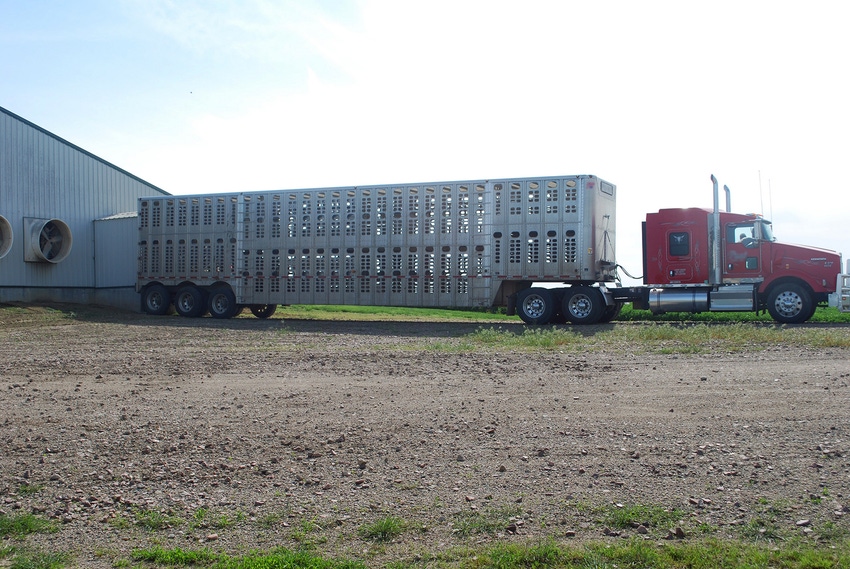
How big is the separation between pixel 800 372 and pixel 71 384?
9.84 m

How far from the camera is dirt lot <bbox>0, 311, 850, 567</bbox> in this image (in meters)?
4.93

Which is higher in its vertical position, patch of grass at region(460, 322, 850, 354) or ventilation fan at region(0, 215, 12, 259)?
ventilation fan at region(0, 215, 12, 259)

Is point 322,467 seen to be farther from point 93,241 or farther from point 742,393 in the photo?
point 93,241

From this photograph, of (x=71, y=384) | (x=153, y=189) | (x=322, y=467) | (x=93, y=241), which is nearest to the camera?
(x=322, y=467)

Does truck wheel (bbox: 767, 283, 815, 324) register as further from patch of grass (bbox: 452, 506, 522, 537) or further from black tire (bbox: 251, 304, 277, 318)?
patch of grass (bbox: 452, 506, 522, 537)

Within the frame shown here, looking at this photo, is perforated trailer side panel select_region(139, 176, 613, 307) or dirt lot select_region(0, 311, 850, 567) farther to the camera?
perforated trailer side panel select_region(139, 176, 613, 307)

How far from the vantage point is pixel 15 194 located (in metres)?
28.2

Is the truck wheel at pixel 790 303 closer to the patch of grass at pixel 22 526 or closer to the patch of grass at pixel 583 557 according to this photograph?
the patch of grass at pixel 583 557

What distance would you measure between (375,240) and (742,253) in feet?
35.3

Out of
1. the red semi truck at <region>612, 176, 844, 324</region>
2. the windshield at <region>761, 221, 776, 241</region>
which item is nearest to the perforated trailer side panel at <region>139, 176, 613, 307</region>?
the red semi truck at <region>612, 176, 844, 324</region>

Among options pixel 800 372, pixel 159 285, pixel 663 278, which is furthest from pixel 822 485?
pixel 159 285

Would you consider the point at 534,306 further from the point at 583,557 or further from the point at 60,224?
the point at 60,224

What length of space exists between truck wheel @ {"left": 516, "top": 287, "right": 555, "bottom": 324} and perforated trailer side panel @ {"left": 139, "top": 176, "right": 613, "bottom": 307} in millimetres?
524

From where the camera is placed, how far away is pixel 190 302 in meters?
27.0
